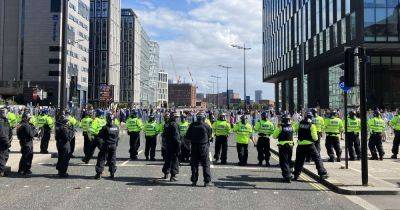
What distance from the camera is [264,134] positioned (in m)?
15.8

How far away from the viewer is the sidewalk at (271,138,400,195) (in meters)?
10.8

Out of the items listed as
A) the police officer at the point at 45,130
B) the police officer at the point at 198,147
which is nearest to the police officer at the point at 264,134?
the police officer at the point at 198,147

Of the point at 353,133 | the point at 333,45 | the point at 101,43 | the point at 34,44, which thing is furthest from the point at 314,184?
the point at 101,43

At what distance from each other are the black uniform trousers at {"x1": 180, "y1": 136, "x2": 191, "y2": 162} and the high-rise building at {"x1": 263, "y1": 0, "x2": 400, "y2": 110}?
1868 centimetres

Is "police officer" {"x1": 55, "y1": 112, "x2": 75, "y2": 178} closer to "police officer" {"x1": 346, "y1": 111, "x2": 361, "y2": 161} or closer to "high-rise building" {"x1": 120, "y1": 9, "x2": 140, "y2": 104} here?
"police officer" {"x1": 346, "y1": 111, "x2": 361, "y2": 161}

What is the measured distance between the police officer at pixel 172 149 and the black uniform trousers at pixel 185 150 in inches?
44.1

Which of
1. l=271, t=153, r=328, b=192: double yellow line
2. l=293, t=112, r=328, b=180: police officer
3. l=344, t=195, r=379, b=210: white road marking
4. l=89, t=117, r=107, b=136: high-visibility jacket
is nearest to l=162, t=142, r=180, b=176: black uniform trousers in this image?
l=293, t=112, r=328, b=180: police officer

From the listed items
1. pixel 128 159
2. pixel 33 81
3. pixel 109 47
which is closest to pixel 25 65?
pixel 33 81

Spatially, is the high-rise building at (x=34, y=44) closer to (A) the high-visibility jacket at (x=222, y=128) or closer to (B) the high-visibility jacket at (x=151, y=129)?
(B) the high-visibility jacket at (x=151, y=129)

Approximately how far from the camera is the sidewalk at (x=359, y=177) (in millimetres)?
10828

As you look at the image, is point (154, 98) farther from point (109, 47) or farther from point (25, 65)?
point (25, 65)

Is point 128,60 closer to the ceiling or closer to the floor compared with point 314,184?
closer to the ceiling

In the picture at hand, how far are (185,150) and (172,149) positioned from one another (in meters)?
3.04

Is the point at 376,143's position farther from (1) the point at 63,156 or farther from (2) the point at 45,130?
(2) the point at 45,130
